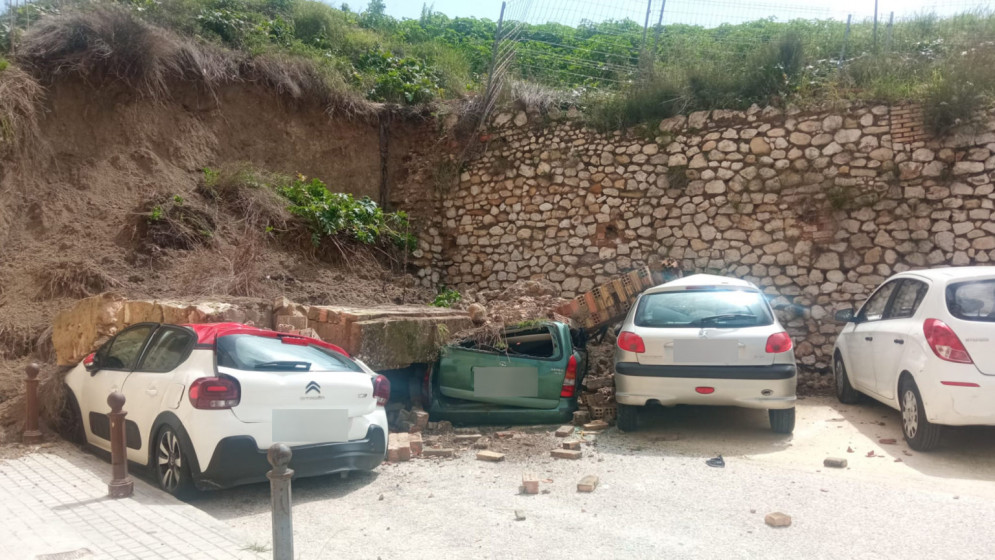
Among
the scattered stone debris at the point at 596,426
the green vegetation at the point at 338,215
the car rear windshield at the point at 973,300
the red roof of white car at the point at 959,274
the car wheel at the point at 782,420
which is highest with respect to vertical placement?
the green vegetation at the point at 338,215

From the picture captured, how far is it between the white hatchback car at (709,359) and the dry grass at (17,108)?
8532 mm

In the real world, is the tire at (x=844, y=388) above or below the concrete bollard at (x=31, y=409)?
below

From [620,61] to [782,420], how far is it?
787 cm

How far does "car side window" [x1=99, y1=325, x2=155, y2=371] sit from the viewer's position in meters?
5.42

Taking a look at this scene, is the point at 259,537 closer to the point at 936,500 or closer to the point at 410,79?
the point at 936,500

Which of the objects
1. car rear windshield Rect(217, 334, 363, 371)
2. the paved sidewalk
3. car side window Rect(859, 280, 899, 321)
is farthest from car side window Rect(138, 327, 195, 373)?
car side window Rect(859, 280, 899, 321)

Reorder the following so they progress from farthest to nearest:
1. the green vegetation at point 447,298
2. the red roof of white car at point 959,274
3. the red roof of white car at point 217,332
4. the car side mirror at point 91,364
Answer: the green vegetation at point 447,298 < the car side mirror at point 91,364 < the red roof of white car at point 959,274 < the red roof of white car at point 217,332

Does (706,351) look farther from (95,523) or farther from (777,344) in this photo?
(95,523)

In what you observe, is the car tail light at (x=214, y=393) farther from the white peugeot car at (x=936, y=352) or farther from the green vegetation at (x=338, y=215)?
the green vegetation at (x=338, y=215)

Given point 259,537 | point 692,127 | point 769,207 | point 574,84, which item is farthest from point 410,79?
point 259,537

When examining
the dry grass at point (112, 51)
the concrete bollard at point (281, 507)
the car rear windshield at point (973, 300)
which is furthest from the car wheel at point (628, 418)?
the dry grass at point (112, 51)

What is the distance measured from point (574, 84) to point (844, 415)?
7.34 metres

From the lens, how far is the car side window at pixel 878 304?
271 inches

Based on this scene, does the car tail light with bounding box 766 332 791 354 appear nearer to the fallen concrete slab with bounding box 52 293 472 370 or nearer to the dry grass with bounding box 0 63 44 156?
the fallen concrete slab with bounding box 52 293 472 370
